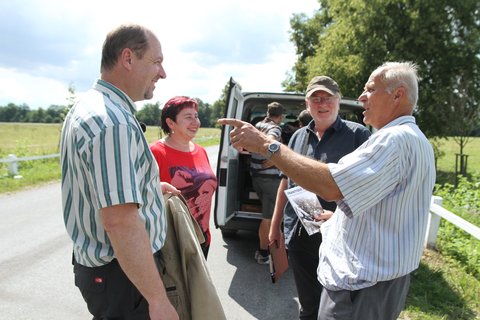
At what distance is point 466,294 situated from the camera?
3674 millimetres

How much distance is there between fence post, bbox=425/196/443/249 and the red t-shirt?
3309mm

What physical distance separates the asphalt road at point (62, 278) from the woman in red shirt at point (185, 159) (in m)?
1.12

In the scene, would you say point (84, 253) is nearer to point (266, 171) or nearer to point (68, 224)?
point (68, 224)

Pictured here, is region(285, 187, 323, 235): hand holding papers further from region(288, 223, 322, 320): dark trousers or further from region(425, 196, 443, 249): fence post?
region(425, 196, 443, 249): fence post

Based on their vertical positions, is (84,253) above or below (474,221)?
above

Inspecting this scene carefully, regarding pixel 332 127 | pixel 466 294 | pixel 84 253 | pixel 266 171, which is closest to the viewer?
pixel 84 253

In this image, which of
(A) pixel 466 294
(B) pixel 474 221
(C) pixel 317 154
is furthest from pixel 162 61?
(B) pixel 474 221

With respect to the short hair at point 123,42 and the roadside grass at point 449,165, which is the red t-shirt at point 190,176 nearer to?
the short hair at point 123,42

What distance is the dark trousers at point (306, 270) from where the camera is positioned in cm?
288

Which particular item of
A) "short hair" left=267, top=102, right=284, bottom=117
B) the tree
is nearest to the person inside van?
"short hair" left=267, top=102, right=284, bottom=117

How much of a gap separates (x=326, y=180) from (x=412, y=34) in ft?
43.1

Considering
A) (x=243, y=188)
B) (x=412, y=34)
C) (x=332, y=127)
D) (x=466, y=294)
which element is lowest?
(x=466, y=294)

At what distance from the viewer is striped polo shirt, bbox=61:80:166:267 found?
1.34 metres

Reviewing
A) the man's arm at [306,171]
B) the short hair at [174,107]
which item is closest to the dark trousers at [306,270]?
the man's arm at [306,171]
